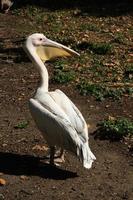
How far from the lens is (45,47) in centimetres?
840

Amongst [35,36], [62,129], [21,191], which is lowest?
[21,191]

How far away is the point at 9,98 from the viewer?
1036cm

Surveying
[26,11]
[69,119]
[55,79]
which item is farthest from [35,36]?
[26,11]

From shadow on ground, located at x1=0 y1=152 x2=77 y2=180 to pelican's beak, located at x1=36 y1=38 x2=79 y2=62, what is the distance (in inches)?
57.1

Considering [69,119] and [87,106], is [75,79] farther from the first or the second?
[69,119]

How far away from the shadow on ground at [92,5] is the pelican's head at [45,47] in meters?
7.84

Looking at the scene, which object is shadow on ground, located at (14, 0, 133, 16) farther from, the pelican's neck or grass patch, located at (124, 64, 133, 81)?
the pelican's neck

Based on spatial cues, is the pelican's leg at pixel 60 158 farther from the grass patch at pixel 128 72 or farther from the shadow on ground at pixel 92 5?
the shadow on ground at pixel 92 5

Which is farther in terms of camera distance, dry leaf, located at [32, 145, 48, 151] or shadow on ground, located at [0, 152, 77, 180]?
dry leaf, located at [32, 145, 48, 151]

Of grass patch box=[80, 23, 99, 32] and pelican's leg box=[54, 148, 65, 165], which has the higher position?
grass patch box=[80, 23, 99, 32]

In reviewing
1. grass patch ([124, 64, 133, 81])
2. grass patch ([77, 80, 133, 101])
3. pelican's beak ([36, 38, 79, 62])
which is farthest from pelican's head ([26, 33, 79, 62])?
grass patch ([124, 64, 133, 81])

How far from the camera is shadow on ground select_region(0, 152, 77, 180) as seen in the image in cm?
763

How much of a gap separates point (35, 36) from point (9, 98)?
7.66 ft

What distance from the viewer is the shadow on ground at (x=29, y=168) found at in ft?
25.0
